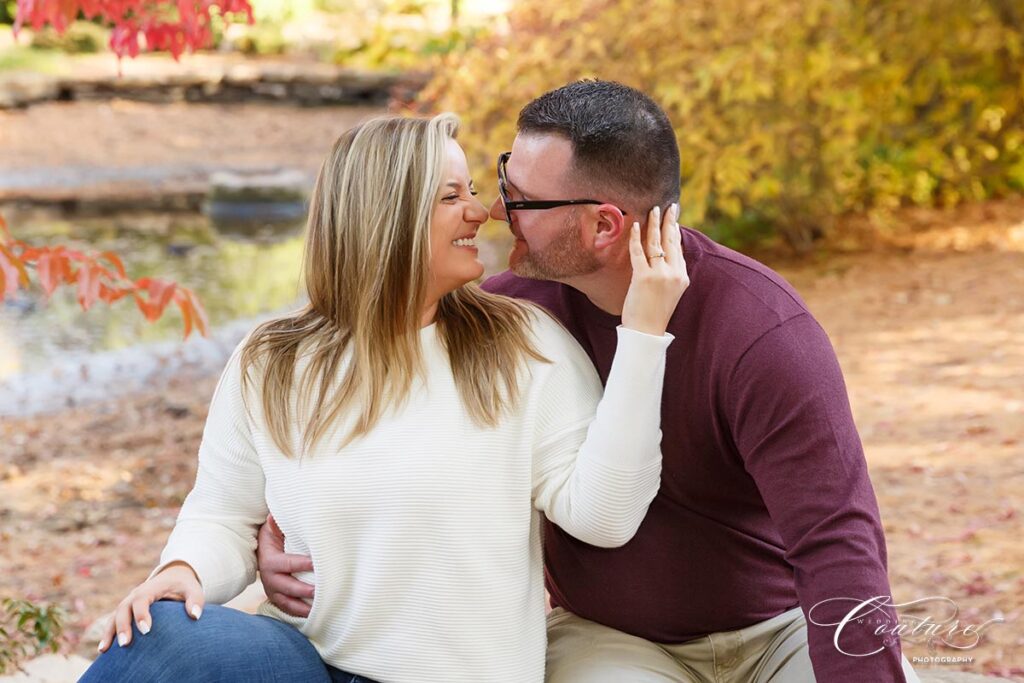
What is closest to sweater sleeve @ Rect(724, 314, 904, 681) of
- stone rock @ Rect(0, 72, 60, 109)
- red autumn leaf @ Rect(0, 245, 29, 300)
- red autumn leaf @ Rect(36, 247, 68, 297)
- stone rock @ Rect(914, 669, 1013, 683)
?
stone rock @ Rect(914, 669, 1013, 683)

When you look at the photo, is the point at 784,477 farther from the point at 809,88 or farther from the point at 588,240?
the point at 809,88

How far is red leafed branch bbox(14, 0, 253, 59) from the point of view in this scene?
3.66 meters

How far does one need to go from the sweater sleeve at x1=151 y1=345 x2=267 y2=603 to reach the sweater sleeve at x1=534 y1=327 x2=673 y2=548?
57cm

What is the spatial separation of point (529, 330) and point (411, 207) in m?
0.35

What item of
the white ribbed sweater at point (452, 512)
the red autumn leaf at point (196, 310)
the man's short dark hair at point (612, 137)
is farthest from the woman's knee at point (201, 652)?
the red autumn leaf at point (196, 310)

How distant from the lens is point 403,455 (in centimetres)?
229

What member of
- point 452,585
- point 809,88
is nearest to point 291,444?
point 452,585

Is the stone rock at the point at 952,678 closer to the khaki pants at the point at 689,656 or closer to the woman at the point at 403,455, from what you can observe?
the khaki pants at the point at 689,656

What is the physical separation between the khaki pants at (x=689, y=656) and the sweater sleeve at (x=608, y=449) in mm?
258

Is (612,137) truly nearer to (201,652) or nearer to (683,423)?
(683,423)

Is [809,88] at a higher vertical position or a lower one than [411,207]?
lower

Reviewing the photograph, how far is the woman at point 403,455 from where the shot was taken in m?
2.22

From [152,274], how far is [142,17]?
20.2ft

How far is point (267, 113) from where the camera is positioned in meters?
18.5
